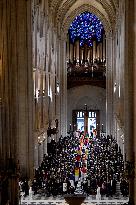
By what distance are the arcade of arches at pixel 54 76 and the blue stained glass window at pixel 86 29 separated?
0.72 feet

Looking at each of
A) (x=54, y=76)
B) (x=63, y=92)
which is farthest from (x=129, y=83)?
(x=63, y=92)

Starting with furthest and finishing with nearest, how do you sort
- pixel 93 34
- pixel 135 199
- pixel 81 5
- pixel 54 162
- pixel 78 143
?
pixel 93 34
pixel 81 5
pixel 78 143
pixel 54 162
pixel 135 199

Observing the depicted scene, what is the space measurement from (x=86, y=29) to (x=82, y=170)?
24.5m

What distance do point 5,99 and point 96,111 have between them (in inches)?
1041

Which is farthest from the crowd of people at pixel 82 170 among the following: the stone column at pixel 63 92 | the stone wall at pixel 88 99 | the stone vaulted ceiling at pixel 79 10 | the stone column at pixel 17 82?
the stone vaulted ceiling at pixel 79 10

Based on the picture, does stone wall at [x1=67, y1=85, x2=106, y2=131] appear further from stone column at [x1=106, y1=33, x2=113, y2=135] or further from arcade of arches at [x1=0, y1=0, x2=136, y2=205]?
stone column at [x1=106, y1=33, x2=113, y2=135]

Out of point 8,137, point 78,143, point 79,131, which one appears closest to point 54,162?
point 8,137

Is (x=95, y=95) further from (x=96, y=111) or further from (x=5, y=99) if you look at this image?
(x=5, y=99)

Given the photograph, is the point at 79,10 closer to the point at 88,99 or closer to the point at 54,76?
the point at 54,76

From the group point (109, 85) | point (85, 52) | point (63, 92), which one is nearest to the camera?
point (109, 85)

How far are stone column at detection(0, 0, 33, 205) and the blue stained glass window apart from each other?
76.0ft

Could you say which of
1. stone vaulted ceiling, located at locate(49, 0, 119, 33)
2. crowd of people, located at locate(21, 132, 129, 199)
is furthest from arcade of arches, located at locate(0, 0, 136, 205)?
crowd of people, located at locate(21, 132, 129, 199)

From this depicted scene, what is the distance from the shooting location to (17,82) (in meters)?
25.2

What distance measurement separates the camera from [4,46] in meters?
23.3
